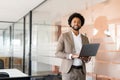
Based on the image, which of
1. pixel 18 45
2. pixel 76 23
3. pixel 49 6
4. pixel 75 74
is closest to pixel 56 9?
pixel 49 6

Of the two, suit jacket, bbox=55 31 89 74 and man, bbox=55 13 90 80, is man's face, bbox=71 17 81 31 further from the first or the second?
suit jacket, bbox=55 31 89 74

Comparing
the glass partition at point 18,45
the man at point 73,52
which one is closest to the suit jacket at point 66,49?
the man at point 73,52

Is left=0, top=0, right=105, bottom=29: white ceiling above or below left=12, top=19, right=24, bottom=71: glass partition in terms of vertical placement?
above

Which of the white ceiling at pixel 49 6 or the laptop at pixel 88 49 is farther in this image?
the white ceiling at pixel 49 6

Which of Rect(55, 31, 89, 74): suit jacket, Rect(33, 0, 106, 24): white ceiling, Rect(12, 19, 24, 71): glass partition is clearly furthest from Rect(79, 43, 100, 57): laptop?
Rect(12, 19, 24, 71): glass partition

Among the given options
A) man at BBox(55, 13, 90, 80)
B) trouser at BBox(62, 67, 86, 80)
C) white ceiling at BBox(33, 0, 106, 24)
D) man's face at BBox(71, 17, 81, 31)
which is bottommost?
trouser at BBox(62, 67, 86, 80)

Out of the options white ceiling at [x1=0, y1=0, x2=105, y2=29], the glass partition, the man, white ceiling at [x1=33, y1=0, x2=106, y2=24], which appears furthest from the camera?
the glass partition

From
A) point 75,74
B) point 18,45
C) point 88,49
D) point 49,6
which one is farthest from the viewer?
point 18,45

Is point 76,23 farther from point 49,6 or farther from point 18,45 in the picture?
point 18,45

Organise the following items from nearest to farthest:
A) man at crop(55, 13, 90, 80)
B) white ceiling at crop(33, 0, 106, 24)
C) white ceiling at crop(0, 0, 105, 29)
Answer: man at crop(55, 13, 90, 80) → white ceiling at crop(33, 0, 106, 24) → white ceiling at crop(0, 0, 105, 29)

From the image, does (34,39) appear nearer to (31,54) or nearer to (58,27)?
(31,54)

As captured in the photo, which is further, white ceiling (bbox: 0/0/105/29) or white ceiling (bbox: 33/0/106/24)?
white ceiling (bbox: 0/0/105/29)

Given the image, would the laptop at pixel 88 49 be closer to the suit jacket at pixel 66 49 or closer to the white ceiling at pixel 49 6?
the suit jacket at pixel 66 49

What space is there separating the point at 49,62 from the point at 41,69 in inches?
31.9
